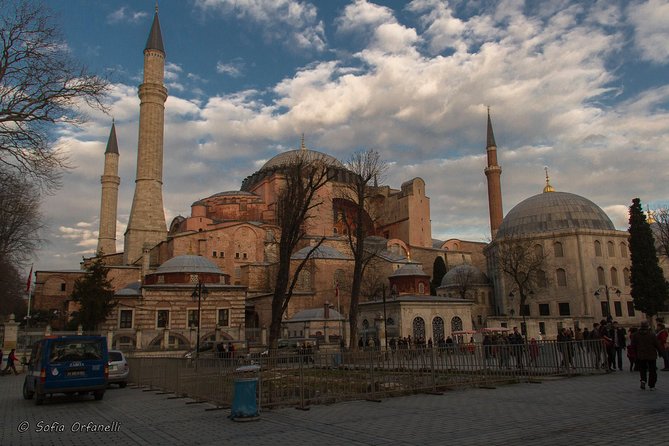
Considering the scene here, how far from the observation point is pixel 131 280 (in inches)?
1780

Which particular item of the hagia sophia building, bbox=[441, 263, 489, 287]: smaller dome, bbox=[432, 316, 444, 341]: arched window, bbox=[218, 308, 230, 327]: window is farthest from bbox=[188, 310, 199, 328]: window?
→ bbox=[441, 263, 489, 287]: smaller dome

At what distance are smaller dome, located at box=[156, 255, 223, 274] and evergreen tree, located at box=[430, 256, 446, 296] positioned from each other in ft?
74.0

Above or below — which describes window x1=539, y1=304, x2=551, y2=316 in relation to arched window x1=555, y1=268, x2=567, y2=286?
below

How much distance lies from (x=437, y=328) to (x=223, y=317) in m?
14.0

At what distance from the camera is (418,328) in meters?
31.2

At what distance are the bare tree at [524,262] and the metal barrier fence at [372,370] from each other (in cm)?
2784

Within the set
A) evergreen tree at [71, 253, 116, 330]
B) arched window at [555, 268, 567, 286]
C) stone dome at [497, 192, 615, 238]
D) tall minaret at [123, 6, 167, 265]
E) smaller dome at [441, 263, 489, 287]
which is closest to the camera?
evergreen tree at [71, 253, 116, 330]

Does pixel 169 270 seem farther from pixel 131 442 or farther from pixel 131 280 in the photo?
pixel 131 442

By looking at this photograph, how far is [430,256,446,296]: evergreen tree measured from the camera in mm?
50969

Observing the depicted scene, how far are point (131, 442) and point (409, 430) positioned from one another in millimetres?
3650

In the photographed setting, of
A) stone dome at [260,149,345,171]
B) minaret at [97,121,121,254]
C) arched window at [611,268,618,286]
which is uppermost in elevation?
stone dome at [260,149,345,171]

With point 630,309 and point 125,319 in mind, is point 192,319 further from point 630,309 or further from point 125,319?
point 630,309

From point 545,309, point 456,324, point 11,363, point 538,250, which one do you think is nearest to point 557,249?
point 538,250

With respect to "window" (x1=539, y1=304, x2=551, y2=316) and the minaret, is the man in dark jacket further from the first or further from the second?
the minaret
